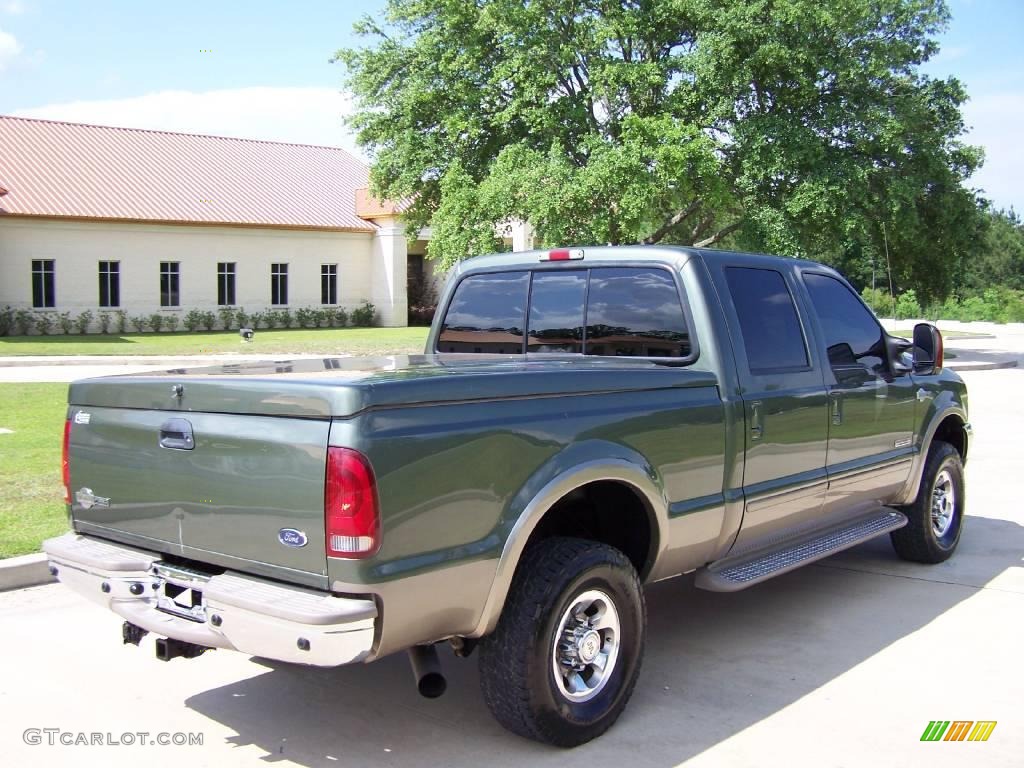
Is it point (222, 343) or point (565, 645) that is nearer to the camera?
point (565, 645)

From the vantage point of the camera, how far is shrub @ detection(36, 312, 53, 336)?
118 feet

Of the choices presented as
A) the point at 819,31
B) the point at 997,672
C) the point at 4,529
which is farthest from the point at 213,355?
the point at 997,672

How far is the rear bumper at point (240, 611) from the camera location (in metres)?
3.38

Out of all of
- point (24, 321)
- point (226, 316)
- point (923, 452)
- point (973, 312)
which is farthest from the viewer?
point (973, 312)

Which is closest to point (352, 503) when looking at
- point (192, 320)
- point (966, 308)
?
point (192, 320)

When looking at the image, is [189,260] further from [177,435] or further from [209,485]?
[209,485]

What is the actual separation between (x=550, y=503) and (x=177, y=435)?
1.43 meters

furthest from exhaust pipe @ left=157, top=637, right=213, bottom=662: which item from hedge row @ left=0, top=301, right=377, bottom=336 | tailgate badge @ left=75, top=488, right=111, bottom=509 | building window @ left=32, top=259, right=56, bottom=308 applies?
building window @ left=32, top=259, right=56, bottom=308

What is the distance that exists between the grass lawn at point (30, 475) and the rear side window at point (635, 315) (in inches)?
156

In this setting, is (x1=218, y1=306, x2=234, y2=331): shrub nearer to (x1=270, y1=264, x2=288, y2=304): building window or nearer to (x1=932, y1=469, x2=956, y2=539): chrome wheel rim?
(x1=270, y1=264, x2=288, y2=304): building window

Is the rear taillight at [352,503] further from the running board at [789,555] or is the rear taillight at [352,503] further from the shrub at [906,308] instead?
the shrub at [906,308]

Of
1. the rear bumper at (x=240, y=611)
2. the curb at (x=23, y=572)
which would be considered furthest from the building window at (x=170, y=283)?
the rear bumper at (x=240, y=611)

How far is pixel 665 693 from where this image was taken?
475cm

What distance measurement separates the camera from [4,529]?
709 centimetres
